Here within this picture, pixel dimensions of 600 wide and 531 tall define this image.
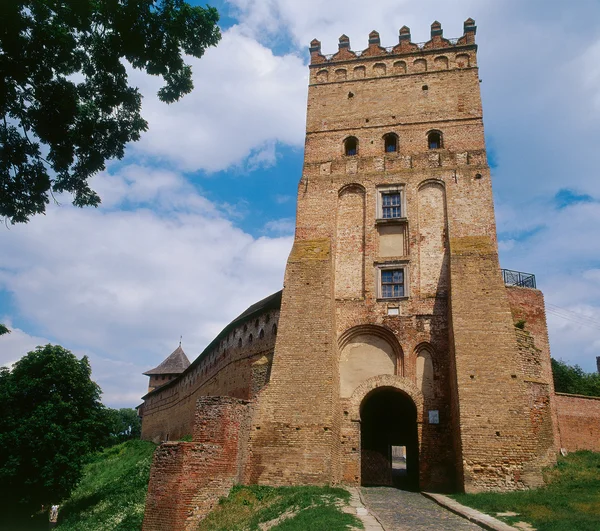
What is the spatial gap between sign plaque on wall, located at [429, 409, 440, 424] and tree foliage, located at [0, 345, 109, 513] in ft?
49.8

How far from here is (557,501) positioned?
12.1m

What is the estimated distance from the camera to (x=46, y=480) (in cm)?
2127

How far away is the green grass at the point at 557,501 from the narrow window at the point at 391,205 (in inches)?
395

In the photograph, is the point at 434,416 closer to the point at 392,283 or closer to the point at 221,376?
the point at 392,283

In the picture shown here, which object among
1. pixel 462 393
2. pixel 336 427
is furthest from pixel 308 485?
pixel 462 393

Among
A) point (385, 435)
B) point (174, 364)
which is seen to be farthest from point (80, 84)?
point (174, 364)

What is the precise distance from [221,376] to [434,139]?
17.8 metres

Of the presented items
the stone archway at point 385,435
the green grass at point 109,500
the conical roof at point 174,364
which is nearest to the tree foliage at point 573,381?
the stone archway at point 385,435

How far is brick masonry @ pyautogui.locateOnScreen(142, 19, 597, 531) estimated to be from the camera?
587 inches

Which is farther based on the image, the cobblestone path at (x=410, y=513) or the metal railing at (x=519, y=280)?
the metal railing at (x=519, y=280)

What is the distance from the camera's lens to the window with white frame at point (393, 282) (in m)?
18.8

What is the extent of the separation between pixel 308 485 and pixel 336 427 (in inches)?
87.0

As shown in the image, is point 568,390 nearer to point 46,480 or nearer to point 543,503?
point 543,503

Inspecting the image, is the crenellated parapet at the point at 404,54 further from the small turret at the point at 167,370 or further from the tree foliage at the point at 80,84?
the small turret at the point at 167,370
